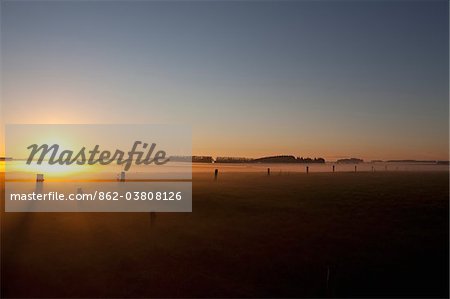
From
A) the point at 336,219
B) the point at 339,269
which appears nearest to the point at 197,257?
the point at 339,269

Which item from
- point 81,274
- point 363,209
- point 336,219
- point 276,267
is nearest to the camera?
point 81,274

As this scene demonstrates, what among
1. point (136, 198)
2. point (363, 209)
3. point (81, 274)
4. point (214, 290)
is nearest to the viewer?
point (214, 290)

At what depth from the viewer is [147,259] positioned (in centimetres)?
1532

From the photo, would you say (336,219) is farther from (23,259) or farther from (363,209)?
(23,259)

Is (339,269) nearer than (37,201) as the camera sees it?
Yes

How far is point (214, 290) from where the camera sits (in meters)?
12.8

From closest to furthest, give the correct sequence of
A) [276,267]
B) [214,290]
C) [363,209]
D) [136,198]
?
[214,290] → [276,267] → [363,209] → [136,198]

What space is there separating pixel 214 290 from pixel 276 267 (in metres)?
3.04

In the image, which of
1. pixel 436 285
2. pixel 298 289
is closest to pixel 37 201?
pixel 298 289

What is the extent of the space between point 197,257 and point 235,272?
2.05 metres

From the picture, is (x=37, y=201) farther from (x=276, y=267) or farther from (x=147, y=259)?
(x=276, y=267)

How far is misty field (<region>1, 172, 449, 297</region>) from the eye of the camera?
42.9ft

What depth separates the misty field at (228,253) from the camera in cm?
1307

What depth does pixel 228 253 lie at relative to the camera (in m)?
16.2
